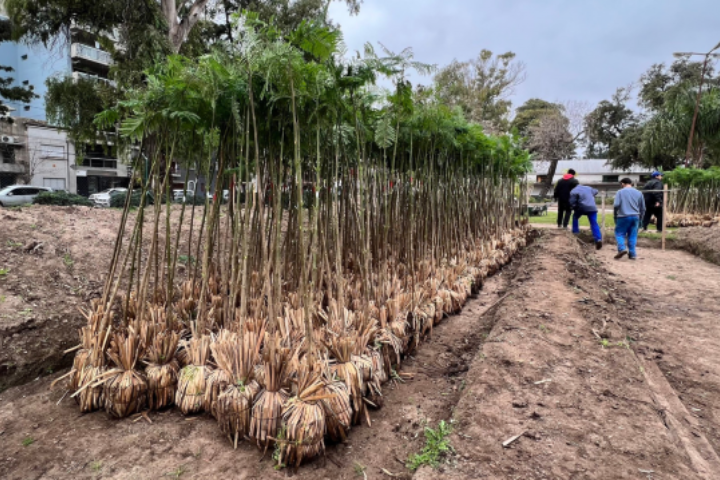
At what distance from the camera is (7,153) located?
19750mm

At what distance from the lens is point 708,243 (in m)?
7.50

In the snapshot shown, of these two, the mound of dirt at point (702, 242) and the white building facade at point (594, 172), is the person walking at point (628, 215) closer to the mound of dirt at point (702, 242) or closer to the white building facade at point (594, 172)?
the mound of dirt at point (702, 242)

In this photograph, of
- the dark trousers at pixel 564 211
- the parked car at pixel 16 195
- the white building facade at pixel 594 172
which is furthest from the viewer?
the white building facade at pixel 594 172

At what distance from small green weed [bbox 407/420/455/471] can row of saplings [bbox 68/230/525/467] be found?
1.20 ft

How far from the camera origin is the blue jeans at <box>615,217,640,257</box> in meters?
6.97

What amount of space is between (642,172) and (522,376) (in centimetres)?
4138

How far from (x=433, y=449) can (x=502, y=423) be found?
14.3 inches

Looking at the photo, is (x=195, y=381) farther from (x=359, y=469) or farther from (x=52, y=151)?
(x=52, y=151)

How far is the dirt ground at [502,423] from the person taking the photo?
Answer: 167 centimetres

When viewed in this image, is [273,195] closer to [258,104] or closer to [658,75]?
[258,104]

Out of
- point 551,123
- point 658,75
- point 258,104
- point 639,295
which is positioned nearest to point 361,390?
point 258,104

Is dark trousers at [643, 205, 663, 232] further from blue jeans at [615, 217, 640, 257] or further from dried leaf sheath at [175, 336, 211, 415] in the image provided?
dried leaf sheath at [175, 336, 211, 415]

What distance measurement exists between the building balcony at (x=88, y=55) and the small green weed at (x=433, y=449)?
2350cm

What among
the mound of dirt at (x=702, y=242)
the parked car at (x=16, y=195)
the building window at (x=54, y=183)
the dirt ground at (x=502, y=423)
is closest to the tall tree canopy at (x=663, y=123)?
the mound of dirt at (x=702, y=242)
